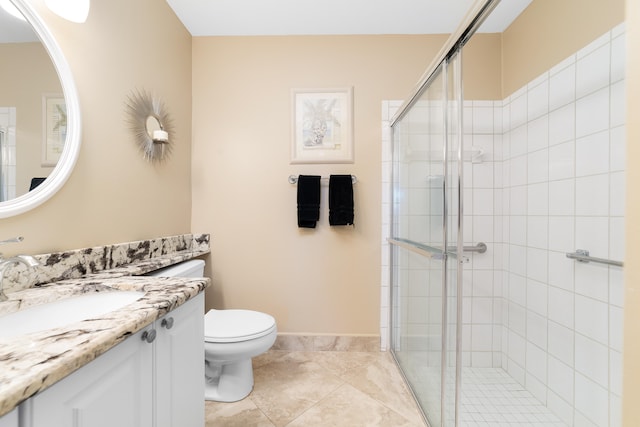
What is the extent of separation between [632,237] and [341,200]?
4.83 feet

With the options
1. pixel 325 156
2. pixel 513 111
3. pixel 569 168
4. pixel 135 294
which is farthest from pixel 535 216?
pixel 135 294

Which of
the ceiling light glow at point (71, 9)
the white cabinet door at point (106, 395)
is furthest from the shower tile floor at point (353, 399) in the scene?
the ceiling light glow at point (71, 9)

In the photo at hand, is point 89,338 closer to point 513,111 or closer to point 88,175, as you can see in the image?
point 88,175

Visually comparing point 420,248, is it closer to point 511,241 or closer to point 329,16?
point 511,241

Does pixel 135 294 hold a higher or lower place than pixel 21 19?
lower

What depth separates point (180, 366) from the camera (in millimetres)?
860

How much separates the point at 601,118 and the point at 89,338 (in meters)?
1.87

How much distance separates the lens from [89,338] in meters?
0.53

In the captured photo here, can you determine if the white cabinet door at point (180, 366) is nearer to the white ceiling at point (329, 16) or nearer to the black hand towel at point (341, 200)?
the black hand towel at point (341, 200)

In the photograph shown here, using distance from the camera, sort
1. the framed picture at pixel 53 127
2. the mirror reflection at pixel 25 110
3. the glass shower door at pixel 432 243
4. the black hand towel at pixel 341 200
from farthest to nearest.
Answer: the black hand towel at pixel 341 200 < the glass shower door at pixel 432 243 < the framed picture at pixel 53 127 < the mirror reflection at pixel 25 110

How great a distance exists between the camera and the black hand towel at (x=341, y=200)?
186 cm

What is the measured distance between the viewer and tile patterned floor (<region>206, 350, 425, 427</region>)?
131 cm

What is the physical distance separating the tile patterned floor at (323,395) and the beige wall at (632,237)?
1.13 m

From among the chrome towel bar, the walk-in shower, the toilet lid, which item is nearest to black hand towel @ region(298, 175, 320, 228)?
the chrome towel bar
